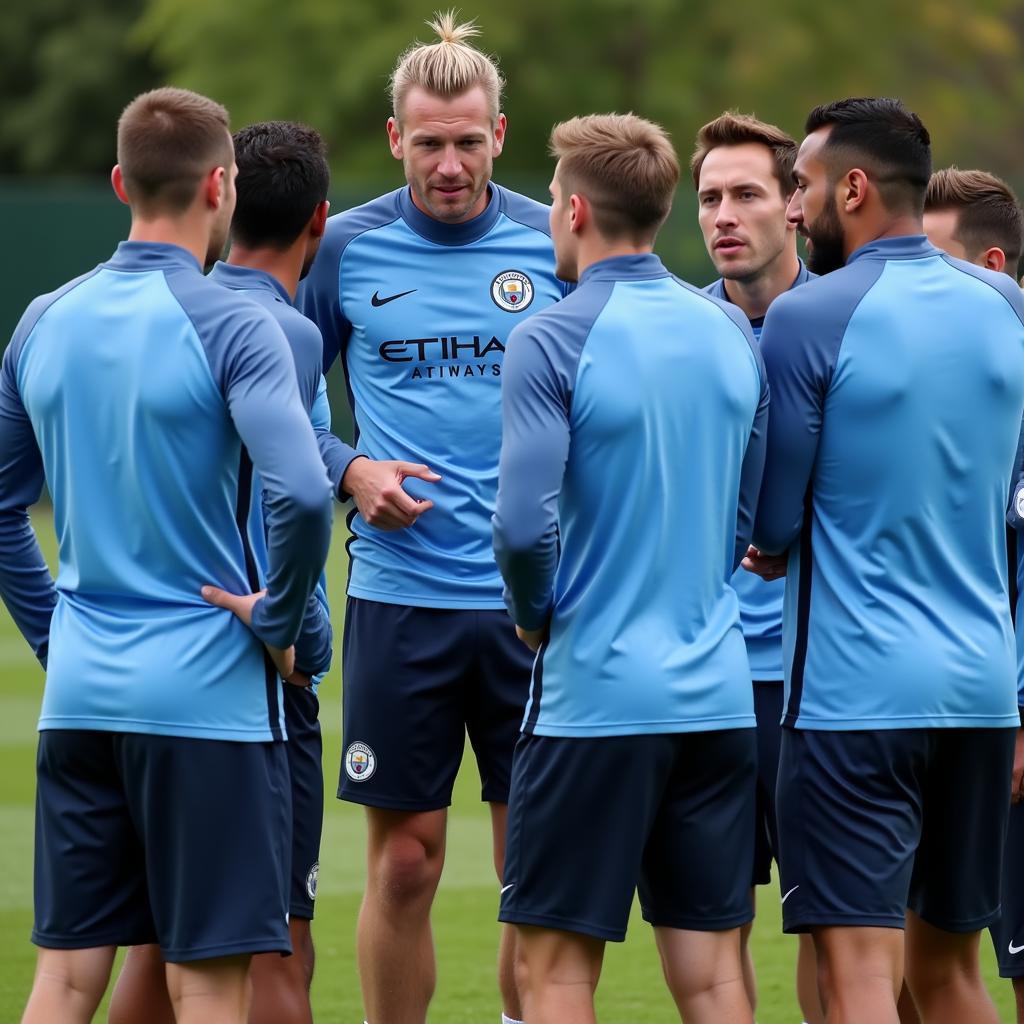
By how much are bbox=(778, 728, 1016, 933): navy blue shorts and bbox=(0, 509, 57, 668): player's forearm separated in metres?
1.74

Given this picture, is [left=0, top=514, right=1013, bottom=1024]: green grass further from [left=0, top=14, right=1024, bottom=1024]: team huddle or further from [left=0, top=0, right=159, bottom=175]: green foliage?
[left=0, top=0, right=159, bottom=175]: green foliage

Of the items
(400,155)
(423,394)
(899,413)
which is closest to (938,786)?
(899,413)

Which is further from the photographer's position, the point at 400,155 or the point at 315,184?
the point at 400,155

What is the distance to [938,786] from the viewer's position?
4367 mm

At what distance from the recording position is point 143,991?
454cm

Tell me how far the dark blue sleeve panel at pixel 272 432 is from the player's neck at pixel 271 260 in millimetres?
578

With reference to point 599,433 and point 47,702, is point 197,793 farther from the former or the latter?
point 599,433

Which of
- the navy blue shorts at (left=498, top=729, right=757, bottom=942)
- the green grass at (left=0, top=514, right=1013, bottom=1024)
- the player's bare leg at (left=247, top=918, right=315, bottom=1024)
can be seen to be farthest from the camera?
the green grass at (left=0, top=514, right=1013, bottom=1024)

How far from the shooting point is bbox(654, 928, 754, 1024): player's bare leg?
428cm

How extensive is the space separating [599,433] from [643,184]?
589 mm

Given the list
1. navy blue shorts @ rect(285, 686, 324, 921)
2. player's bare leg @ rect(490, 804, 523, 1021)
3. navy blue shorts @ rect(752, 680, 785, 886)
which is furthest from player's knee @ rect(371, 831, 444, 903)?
navy blue shorts @ rect(752, 680, 785, 886)

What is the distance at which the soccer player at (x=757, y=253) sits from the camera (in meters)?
5.34

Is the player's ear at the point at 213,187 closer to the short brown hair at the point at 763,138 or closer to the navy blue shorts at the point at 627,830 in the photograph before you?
the navy blue shorts at the point at 627,830

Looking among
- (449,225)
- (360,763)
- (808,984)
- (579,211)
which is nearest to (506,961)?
(360,763)
